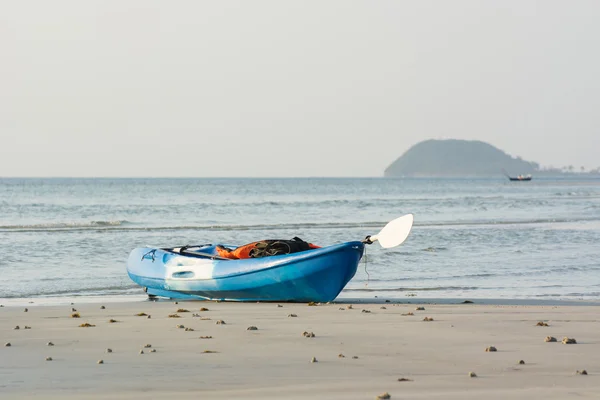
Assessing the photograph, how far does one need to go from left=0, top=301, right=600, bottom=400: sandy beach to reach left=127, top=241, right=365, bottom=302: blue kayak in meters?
0.89

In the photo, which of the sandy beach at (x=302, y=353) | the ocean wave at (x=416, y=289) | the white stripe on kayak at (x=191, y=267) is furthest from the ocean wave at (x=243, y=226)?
the sandy beach at (x=302, y=353)

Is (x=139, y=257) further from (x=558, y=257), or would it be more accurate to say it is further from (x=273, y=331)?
(x=558, y=257)

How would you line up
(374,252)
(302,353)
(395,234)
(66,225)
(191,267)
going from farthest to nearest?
(66,225) < (374,252) < (191,267) < (395,234) < (302,353)

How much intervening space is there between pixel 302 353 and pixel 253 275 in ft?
17.2

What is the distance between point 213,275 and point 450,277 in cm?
545

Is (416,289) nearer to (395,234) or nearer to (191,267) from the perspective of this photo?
(395,234)

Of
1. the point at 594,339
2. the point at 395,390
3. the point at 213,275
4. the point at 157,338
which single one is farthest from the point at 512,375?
the point at 213,275

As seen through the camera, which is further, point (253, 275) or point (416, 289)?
point (416, 289)

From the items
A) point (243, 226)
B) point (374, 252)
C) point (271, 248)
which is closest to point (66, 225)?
point (243, 226)

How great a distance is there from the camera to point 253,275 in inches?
535

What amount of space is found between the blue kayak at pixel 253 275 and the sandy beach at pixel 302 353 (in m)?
0.89

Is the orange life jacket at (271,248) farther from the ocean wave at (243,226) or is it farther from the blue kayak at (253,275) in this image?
the ocean wave at (243,226)

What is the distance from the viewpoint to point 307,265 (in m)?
13.1

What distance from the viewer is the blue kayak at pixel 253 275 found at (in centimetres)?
1308
